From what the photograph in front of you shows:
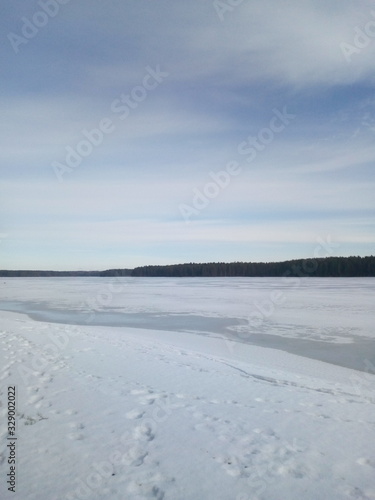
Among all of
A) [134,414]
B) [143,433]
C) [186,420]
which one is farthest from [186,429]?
[134,414]

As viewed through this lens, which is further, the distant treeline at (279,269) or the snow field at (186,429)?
the distant treeline at (279,269)

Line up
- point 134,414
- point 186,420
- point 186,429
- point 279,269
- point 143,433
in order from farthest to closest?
point 279,269, point 134,414, point 186,420, point 186,429, point 143,433

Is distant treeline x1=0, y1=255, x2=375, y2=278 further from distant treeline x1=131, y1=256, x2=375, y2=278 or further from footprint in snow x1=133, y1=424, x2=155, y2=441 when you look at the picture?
footprint in snow x1=133, y1=424, x2=155, y2=441

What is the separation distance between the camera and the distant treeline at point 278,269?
10250 centimetres

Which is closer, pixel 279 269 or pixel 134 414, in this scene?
pixel 134 414

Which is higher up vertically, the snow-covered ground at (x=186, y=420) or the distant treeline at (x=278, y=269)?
the distant treeline at (x=278, y=269)

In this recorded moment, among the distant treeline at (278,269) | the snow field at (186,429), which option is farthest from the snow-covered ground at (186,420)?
the distant treeline at (278,269)

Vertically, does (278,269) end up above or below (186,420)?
above

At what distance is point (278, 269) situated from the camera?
121 meters

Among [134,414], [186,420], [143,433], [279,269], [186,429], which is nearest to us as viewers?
[143,433]

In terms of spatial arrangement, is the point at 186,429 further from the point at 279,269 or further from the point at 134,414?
the point at 279,269

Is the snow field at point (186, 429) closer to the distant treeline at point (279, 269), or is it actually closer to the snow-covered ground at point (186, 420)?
the snow-covered ground at point (186, 420)

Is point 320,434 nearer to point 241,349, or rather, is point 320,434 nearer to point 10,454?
point 10,454

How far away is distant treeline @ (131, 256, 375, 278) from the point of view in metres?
102
